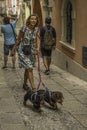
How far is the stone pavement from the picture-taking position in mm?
7453

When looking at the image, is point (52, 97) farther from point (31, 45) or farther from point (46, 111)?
point (31, 45)

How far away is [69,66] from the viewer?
13875 millimetres

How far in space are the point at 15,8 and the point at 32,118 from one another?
22676mm

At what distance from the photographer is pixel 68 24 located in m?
14.6

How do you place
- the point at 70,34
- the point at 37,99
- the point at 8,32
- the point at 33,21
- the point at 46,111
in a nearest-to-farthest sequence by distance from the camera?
the point at 37,99 < the point at 46,111 < the point at 33,21 < the point at 70,34 < the point at 8,32

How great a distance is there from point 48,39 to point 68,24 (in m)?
1.12

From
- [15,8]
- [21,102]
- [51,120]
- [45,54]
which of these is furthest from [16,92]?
[15,8]

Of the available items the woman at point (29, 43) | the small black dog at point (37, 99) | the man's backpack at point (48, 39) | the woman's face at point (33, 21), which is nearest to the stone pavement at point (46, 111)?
the small black dog at point (37, 99)

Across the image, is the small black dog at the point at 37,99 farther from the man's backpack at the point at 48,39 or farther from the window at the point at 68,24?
the man's backpack at the point at 48,39

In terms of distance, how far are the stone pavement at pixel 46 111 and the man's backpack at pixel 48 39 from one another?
191cm

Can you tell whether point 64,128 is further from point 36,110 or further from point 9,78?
point 9,78

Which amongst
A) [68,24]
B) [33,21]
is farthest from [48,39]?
[33,21]

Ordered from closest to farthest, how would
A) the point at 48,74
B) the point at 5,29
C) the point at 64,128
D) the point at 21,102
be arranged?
1. the point at 64,128
2. the point at 21,102
3. the point at 48,74
4. the point at 5,29

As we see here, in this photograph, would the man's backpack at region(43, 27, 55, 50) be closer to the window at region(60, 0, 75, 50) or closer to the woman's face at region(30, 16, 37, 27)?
the window at region(60, 0, 75, 50)
